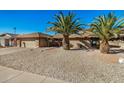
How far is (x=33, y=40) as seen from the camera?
25.0 metres

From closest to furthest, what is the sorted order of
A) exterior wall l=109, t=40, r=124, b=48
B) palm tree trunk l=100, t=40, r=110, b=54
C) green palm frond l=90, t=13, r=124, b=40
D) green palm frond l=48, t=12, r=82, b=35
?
green palm frond l=90, t=13, r=124, b=40 → palm tree trunk l=100, t=40, r=110, b=54 → green palm frond l=48, t=12, r=82, b=35 → exterior wall l=109, t=40, r=124, b=48

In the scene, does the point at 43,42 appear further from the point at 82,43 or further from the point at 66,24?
the point at 66,24

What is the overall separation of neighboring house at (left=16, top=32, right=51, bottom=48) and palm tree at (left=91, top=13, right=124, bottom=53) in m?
13.3

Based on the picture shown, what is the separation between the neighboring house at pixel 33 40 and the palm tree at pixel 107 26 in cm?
1330

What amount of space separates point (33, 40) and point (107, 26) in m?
15.5

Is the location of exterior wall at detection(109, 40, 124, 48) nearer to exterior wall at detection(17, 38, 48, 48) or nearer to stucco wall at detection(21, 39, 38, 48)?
exterior wall at detection(17, 38, 48, 48)

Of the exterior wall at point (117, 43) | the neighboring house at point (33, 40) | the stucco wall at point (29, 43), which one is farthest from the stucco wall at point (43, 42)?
the exterior wall at point (117, 43)

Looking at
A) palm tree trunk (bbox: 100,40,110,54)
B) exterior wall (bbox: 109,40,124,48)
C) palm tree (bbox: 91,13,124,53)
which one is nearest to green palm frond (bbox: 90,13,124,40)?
palm tree (bbox: 91,13,124,53)

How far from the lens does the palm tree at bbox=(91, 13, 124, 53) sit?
Answer: 13.0 m

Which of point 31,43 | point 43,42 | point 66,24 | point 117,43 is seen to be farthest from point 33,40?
point 117,43

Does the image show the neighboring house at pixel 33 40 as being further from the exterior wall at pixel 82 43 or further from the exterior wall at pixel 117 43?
the exterior wall at pixel 117 43

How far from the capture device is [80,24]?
17.0 meters
